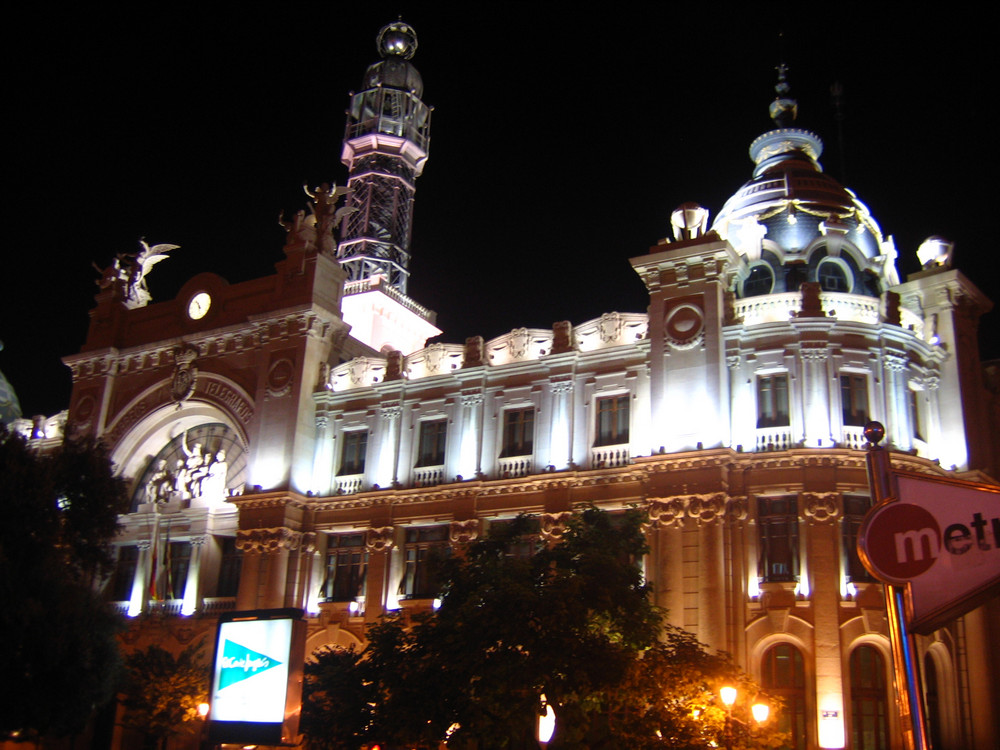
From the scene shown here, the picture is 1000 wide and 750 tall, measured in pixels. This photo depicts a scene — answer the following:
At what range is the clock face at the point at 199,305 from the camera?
43562 mm

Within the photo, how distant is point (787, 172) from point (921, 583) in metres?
29.2

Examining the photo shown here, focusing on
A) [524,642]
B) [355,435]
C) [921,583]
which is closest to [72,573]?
[524,642]

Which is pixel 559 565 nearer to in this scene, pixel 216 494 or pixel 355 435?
pixel 355 435

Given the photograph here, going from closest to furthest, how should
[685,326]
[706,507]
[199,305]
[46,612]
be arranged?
1. [46,612]
2. [706,507]
3. [685,326]
4. [199,305]

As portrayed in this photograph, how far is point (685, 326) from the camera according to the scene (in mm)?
31875

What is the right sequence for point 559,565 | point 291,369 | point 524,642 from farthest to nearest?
point 291,369, point 559,565, point 524,642

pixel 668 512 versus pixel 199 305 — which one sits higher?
pixel 199 305

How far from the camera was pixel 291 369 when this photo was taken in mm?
39281

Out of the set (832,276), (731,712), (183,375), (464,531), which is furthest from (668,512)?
(183,375)

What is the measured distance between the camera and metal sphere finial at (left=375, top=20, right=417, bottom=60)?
58688 millimetres

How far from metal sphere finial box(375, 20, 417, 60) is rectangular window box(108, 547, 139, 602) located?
32.0 metres

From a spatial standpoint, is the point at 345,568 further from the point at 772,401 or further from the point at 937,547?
the point at 937,547

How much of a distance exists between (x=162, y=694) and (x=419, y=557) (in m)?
9.69

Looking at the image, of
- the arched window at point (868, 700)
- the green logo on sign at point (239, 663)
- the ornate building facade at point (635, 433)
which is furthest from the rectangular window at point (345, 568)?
the arched window at point (868, 700)
